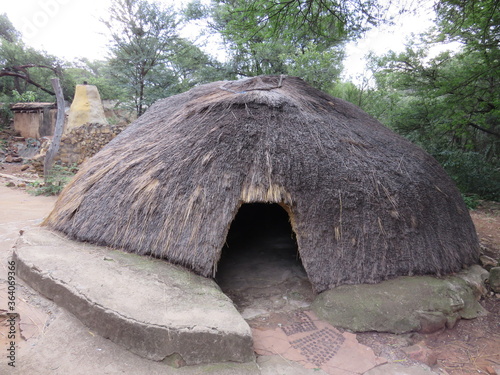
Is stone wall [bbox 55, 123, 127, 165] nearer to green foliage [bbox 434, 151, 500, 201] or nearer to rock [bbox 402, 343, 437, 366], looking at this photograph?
rock [bbox 402, 343, 437, 366]

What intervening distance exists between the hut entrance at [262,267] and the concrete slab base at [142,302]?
2.49ft

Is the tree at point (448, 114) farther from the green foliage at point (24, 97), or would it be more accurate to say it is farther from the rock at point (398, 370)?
the green foliage at point (24, 97)

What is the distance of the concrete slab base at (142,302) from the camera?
215 centimetres

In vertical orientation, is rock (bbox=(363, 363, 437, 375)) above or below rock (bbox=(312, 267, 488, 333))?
below

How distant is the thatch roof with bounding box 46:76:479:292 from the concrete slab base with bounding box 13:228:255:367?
26 centimetres

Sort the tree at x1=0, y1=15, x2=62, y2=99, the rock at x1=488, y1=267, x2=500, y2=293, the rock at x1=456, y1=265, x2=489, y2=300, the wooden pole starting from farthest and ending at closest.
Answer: the tree at x1=0, y1=15, x2=62, y2=99 < the wooden pole < the rock at x1=488, y1=267, x2=500, y2=293 < the rock at x1=456, y1=265, x2=489, y2=300

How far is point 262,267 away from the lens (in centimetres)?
404

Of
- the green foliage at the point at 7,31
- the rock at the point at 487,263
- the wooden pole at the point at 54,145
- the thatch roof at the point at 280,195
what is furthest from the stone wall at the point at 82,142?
the green foliage at the point at 7,31

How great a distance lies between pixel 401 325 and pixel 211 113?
10.7 ft

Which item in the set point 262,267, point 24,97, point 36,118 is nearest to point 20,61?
point 24,97

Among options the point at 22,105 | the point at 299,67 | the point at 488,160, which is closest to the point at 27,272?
the point at 299,67

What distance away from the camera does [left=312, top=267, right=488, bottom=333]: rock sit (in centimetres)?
286

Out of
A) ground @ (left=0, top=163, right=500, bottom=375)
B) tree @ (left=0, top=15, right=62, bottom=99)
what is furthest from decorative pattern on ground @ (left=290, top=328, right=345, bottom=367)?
tree @ (left=0, top=15, right=62, bottom=99)

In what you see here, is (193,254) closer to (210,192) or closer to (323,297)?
(210,192)
